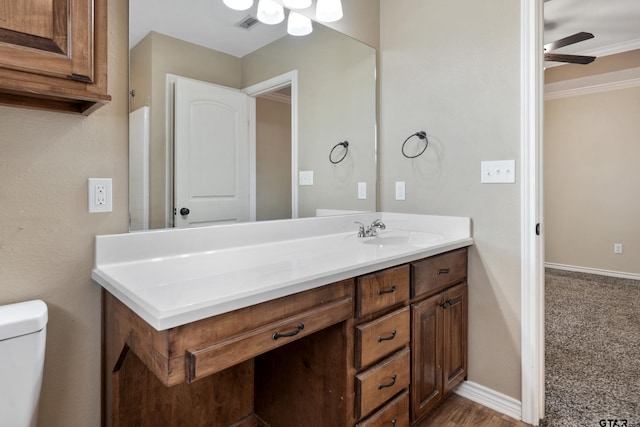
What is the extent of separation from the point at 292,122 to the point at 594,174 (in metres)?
4.28

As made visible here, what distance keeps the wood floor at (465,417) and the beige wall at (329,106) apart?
116 centimetres

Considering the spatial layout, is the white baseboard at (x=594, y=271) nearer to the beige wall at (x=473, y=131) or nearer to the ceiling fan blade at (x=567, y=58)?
the ceiling fan blade at (x=567, y=58)

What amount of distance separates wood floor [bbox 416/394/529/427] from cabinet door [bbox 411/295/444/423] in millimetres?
139

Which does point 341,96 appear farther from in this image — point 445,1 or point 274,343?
point 274,343

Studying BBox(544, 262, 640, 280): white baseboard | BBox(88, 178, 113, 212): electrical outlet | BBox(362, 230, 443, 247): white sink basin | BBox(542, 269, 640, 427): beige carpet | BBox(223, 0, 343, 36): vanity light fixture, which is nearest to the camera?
BBox(88, 178, 113, 212): electrical outlet

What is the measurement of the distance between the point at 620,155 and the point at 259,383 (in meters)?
4.78

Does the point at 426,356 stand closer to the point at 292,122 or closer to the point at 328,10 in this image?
the point at 292,122

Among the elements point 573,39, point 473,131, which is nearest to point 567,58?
point 573,39

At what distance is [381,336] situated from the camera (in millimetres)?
1331

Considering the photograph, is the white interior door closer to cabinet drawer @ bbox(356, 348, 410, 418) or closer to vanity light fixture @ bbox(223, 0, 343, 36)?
vanity light fixture @ bbox(223, 0, 343, 36)

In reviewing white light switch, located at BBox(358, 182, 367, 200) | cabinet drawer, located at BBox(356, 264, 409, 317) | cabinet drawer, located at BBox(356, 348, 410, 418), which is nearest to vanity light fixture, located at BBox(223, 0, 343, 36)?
white light switch, located at BBox(358, 182, 367, 200)

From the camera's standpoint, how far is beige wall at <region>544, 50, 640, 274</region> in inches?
160

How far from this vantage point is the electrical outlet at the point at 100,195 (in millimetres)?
1188

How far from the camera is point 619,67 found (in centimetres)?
399
